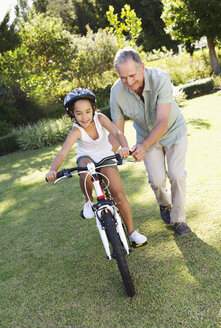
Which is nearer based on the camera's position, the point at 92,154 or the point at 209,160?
the point at 92,154

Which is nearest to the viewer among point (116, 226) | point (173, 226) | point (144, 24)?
point (116, 226)

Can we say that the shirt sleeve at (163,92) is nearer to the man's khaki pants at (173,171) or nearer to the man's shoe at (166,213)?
the man's khaki pants at (173,171)

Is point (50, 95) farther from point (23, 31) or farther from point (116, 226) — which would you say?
point (116, 226)

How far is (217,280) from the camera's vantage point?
9.89ft

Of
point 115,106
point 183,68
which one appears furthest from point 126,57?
point 183,68

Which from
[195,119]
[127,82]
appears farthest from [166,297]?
[195,119]

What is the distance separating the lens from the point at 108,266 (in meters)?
3.74

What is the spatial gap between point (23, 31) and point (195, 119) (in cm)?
1087

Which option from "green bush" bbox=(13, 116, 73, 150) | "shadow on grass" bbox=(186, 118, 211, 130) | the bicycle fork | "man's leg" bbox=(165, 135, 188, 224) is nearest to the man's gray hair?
"man's leg" bbox=(165, 135, 188, 224)

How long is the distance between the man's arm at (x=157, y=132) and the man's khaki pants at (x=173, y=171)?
16.3 inches

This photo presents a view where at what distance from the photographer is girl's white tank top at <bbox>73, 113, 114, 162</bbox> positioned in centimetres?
375

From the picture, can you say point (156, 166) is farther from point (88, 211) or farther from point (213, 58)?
point (213, 58)

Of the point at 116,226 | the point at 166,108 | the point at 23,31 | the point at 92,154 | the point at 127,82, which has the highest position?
the point at 23,31

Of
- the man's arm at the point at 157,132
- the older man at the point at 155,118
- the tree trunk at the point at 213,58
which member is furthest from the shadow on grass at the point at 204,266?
the tree trunk at the point at 213,58
